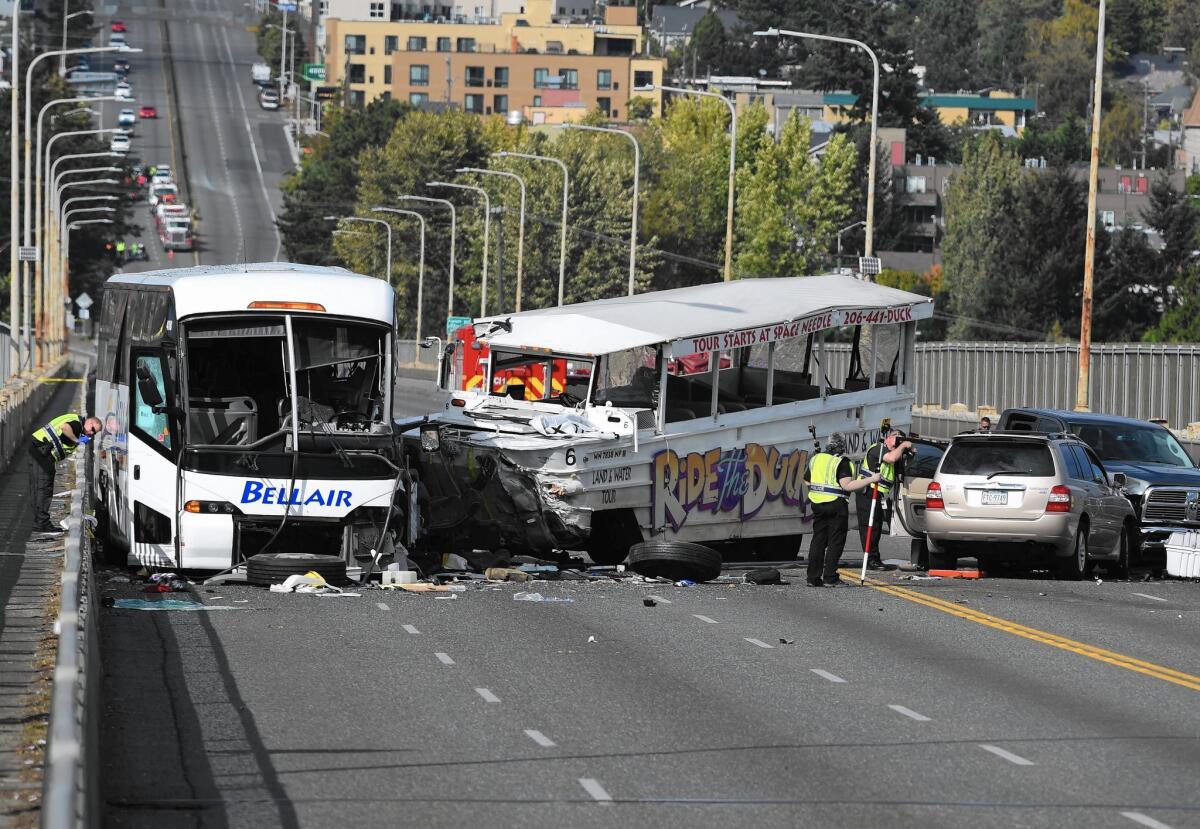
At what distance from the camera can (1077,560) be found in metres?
24.2

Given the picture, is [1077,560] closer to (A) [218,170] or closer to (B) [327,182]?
(B) [327,182]

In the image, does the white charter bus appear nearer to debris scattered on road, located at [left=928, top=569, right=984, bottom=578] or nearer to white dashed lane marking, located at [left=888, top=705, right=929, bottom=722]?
debris scattered on road, located at [left=928, top=569, right=984, bottom=578]

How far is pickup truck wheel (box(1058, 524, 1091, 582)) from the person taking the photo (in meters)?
24.1

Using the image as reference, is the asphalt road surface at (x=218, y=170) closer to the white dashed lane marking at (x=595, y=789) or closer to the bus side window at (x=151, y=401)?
the bus side window at (x=151, y=401)

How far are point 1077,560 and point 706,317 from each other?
512 centimetres

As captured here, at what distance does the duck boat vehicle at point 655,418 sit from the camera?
23.2m

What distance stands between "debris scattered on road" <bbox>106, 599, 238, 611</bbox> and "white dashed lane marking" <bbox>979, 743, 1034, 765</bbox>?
8.44 m

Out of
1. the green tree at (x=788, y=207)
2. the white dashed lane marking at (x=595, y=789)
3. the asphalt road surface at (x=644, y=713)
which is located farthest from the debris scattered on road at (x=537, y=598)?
the green tree at (x=788, y=207)

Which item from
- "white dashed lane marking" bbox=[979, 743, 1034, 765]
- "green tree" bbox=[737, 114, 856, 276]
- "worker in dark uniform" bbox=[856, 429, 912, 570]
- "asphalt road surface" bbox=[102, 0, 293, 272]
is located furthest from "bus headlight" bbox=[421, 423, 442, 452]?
"asphalt road surface" bbox=[102, 0, 293, 272]

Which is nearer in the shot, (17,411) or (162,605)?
(162,605)

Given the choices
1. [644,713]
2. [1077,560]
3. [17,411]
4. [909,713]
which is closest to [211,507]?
[644,713]

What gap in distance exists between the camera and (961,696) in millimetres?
14555

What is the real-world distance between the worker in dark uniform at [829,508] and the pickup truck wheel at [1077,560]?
2.97 m

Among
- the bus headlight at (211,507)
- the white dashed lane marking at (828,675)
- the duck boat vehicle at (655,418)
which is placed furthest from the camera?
the duck boat vehicle at (655,418)
